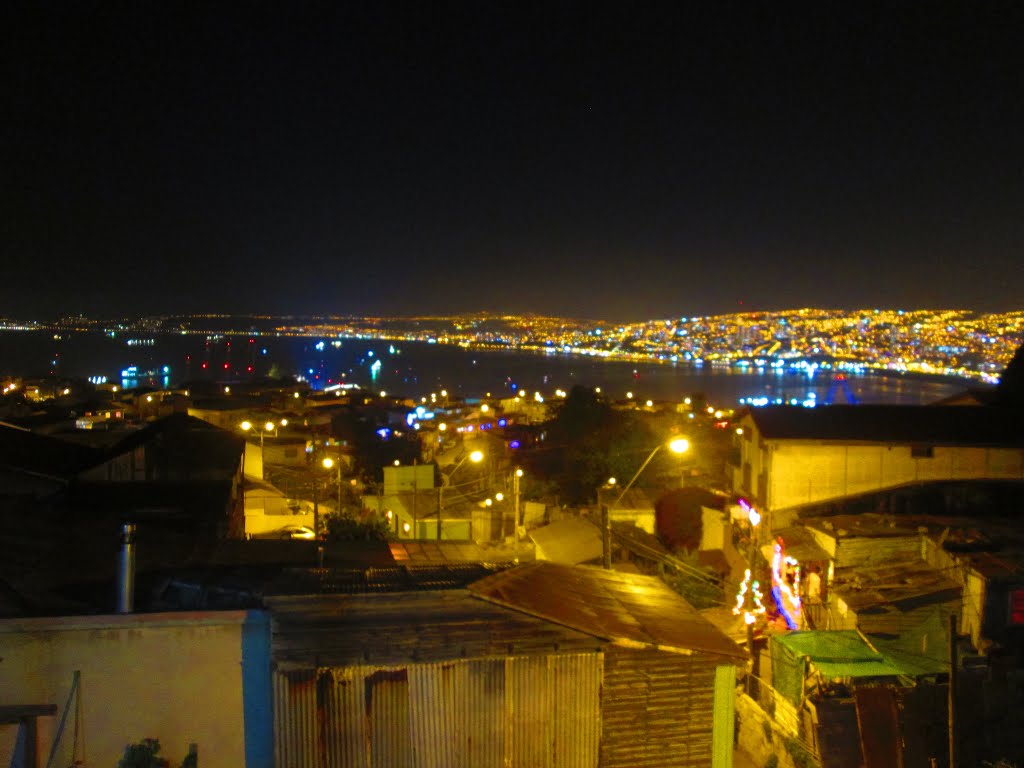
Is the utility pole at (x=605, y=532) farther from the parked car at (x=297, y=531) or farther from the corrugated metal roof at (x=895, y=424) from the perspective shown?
the corrugated metal roof at (x=895, y=424)

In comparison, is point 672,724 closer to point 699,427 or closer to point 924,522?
point 924,522

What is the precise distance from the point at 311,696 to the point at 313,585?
1.79 ft

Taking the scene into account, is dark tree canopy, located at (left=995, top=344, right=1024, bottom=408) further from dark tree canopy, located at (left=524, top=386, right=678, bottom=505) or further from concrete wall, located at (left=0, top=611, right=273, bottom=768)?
concrete wall, located at (left=0, top=611, right=273, bottom=768)

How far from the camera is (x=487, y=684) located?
329 centimetres

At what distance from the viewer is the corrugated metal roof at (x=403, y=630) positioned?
319 centimetres

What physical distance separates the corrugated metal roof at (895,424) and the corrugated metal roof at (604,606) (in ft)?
22.4

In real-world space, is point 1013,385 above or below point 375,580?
above

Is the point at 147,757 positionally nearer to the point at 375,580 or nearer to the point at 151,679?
the point at 151,679

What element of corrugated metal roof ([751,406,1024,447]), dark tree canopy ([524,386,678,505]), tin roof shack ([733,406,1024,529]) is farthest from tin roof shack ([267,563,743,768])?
dark tree canopy ([524,386,678,505])

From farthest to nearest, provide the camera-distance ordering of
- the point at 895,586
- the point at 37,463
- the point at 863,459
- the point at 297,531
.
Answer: the point at 863,459
the point at 297,531
the point at 37,463
the point at 895,586

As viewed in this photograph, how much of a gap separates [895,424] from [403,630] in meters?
9.89

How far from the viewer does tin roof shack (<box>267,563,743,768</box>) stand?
316cm

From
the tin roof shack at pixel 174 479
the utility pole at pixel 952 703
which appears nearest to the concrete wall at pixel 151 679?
the tin roof shack at pixel 174 479

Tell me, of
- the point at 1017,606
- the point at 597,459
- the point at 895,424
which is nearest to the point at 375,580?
the point at 1017,606
